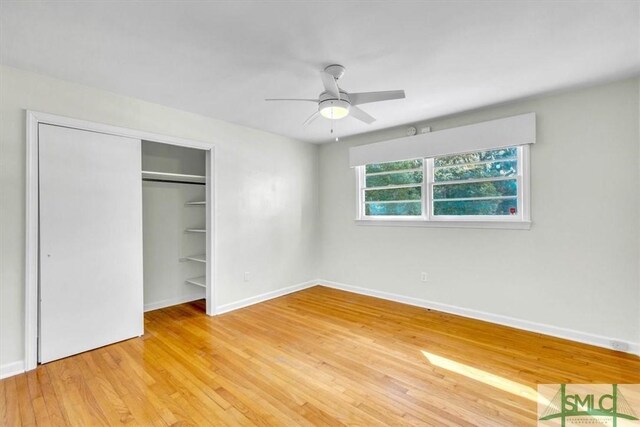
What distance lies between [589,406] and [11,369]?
14.2 feet

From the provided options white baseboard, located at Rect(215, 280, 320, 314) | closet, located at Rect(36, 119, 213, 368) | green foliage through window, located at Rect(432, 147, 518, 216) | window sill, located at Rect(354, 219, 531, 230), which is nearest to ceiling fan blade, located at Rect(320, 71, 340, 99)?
closet, located at Rect(36, 119, 213, 368)

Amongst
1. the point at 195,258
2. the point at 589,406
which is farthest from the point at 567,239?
the point at 195,258

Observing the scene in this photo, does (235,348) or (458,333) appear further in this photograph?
(458,333)

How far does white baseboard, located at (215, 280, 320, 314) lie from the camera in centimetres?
394

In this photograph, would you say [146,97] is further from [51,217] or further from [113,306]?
[113,306]

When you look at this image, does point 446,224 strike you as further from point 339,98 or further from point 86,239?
point 86,239

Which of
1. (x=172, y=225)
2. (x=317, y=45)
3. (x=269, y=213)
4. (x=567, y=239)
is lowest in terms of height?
(x=567, y=239)

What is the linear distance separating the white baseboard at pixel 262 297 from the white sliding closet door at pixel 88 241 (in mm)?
986

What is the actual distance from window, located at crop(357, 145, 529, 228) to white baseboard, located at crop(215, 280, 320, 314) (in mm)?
1511

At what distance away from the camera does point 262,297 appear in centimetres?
442

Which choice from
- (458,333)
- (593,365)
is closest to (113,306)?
(458,333)

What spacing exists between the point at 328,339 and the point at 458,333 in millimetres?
1398

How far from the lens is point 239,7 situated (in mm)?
1760

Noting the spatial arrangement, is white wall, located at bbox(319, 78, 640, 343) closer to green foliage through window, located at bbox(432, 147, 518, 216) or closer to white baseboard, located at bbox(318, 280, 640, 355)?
white baseboard, located at bbox(318, 280, 640, 355)
